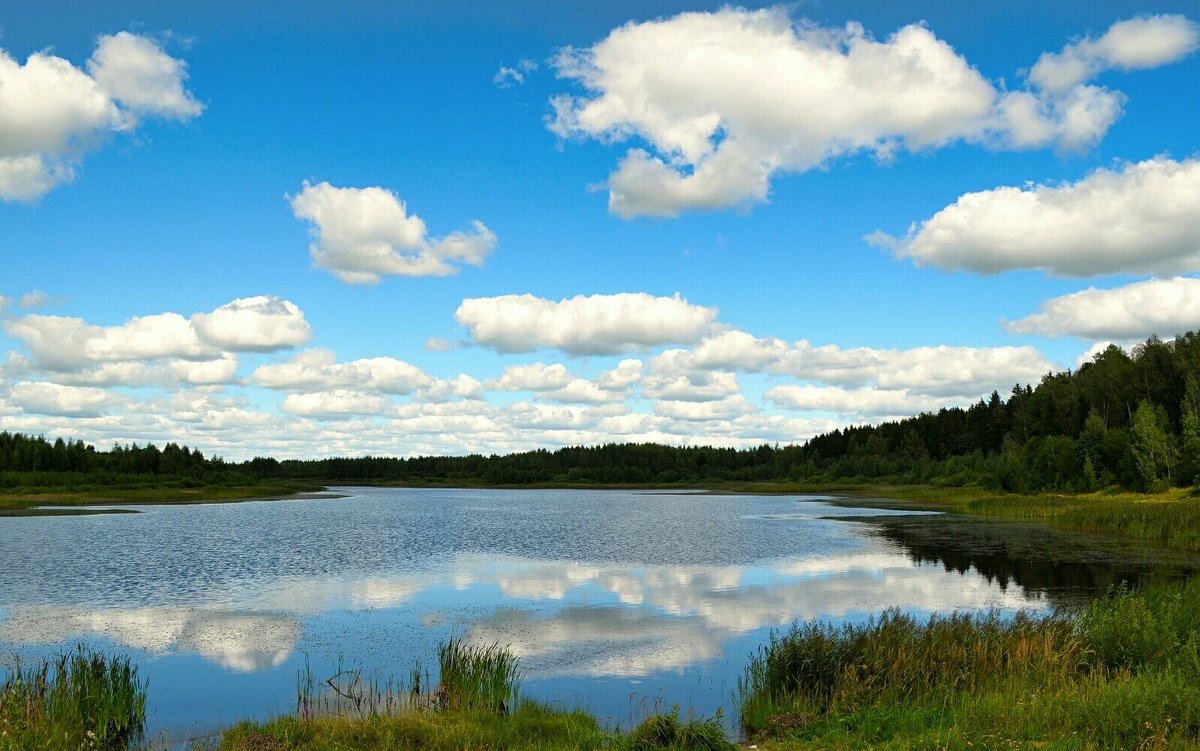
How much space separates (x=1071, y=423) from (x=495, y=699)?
129 metres

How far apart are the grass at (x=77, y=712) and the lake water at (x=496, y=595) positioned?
914 millimetres

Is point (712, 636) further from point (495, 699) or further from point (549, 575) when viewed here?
point (549, 575)

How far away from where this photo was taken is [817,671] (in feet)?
59.6

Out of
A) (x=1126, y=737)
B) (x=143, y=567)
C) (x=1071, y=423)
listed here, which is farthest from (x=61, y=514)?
(x=1071, y=423)

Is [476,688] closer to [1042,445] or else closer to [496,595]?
[496,595]

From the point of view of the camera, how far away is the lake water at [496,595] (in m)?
21.1

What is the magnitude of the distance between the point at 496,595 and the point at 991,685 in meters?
21.3

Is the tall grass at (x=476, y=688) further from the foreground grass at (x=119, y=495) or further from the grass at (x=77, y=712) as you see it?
the foreground grass at (x=119, y=495)

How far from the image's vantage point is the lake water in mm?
21141

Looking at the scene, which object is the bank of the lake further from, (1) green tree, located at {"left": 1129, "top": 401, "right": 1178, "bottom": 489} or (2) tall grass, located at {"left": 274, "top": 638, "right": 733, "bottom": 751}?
(1) green tree, located at {"left": 1129, "top": 401, "right": 1178, "bottom": 489}

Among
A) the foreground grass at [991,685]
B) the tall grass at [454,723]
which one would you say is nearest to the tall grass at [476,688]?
the tall grass at [454,723]

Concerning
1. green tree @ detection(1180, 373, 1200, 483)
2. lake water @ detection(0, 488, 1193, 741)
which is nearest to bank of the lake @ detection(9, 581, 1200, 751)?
lake water @ detection(0, 488, 1193, 741)

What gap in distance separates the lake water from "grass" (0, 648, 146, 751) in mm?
914

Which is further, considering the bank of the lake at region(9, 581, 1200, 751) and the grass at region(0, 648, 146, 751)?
the grass at region(0, 648, 146, 751)
